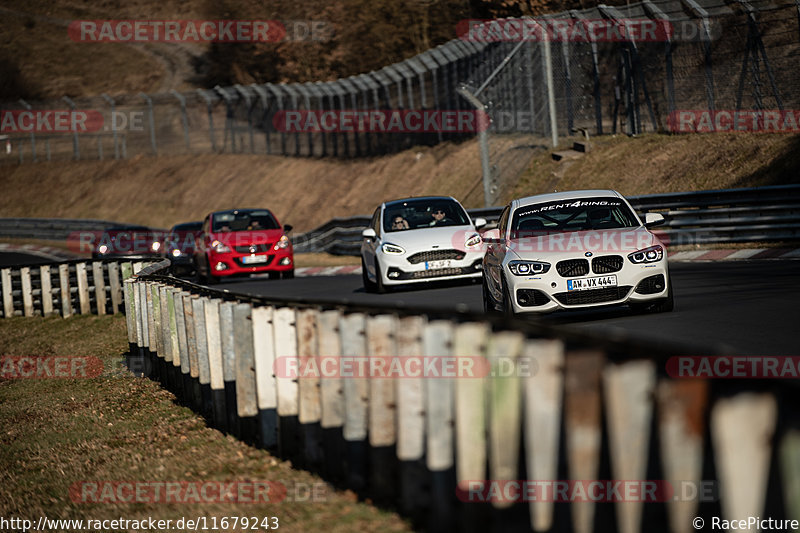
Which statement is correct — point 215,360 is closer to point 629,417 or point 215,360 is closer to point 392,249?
point 629,417

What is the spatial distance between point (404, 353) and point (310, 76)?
72.8 metres

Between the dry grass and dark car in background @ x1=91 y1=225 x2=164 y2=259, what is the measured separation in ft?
62.7

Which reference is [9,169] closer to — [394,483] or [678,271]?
[678,271]

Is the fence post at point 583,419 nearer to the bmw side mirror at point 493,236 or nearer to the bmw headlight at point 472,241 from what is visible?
the bmw side mirror at point 493,236

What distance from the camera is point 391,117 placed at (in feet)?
159

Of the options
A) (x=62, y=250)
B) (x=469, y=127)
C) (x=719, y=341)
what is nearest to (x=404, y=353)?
(x=719, y=341)

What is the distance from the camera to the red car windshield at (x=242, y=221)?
26359 millimetres
